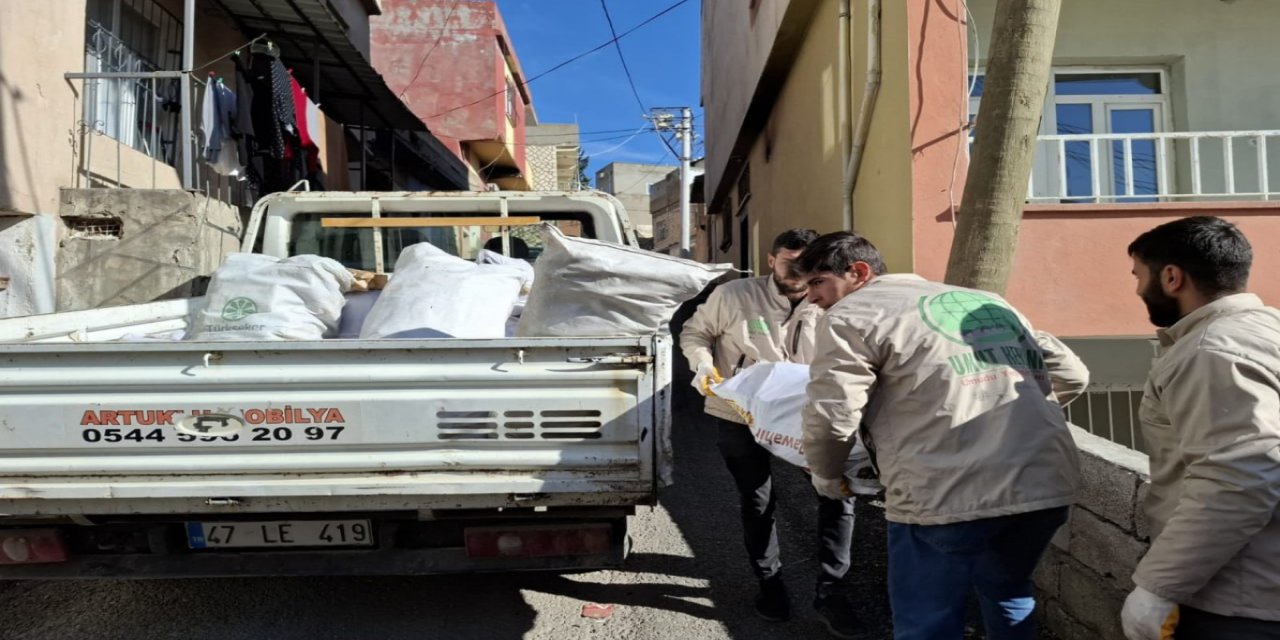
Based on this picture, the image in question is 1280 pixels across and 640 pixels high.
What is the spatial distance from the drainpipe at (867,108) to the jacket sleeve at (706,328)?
12.5ft

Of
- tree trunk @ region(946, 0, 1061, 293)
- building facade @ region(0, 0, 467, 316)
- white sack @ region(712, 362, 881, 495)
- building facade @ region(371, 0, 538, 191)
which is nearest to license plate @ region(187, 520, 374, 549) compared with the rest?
white sack @ region(712, 362, 881, 495)

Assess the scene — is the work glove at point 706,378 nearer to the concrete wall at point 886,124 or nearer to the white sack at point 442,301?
the white sack at point 442,301

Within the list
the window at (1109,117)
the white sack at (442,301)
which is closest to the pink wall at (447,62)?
the window at (1109,117)

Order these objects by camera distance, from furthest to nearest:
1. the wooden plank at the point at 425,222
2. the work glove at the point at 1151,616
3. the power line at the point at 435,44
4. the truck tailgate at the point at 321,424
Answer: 1. the power line at the point at 435,44
2. the wooden plank at the point at 425,222
3. the truck tailgate at the point at 321,424
4. the work glove at the point at 1151,616

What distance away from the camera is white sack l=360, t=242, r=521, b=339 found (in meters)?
3.02

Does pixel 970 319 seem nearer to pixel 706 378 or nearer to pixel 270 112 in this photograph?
pixel 706 378

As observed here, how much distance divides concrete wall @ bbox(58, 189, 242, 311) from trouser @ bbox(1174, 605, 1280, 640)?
254 inches

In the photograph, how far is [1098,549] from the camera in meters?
2.55

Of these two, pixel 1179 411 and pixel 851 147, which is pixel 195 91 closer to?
pixel 851 147

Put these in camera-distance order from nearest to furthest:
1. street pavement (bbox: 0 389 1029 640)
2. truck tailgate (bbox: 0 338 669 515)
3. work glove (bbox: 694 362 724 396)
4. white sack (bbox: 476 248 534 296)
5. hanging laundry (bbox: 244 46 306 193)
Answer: truck tailgate (bbox: 0 338 669 515), work glove (bbox: 694 362 724 396), street pavement (bbox: 0 389 1029 640), white sack (bbox: 476 248 534 296), hanging laundry (bbox: 244 46 306 193)

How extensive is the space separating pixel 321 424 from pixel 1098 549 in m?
2.60

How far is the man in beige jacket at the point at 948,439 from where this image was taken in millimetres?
1784

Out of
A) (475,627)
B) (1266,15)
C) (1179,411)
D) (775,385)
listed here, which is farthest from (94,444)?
(1266,15)

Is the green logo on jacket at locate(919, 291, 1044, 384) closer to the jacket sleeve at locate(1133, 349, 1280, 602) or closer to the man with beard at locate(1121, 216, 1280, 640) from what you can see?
the man with beard at locate(1121, 216, 1280, 640)
